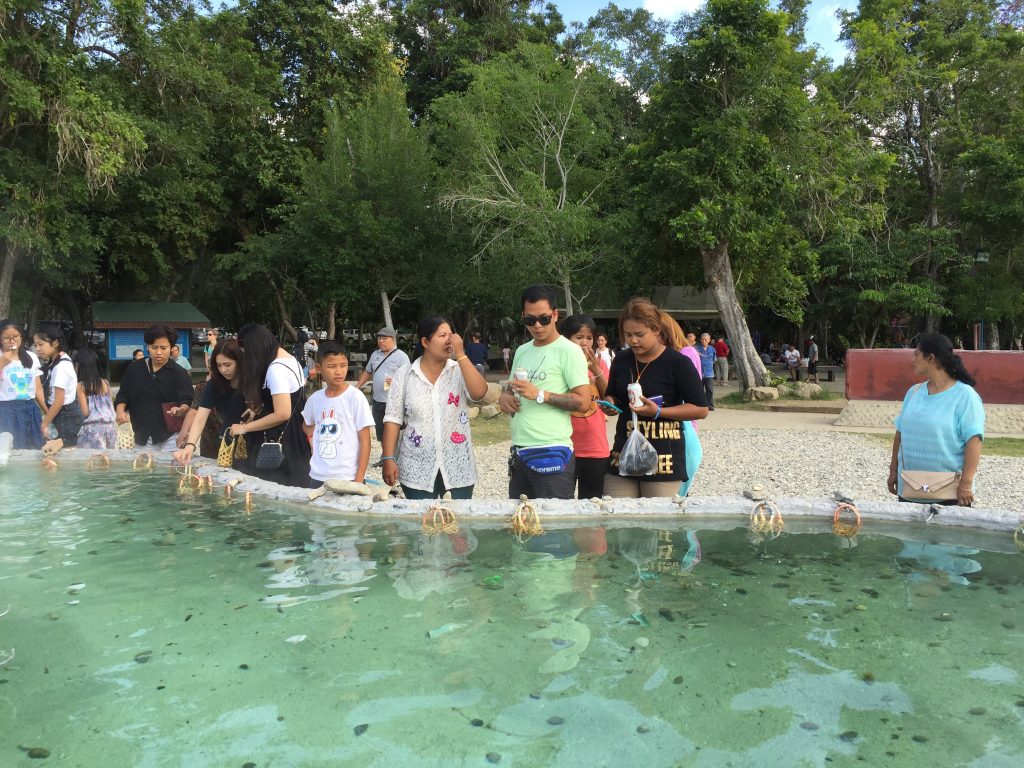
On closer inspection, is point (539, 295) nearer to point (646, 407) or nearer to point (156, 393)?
point (646, 407)

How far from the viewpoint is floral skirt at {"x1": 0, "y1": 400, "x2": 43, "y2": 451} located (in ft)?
25.1

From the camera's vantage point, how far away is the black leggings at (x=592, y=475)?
16.9 ft

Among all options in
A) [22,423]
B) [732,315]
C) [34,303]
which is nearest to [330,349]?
[22,423]

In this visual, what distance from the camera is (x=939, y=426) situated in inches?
178

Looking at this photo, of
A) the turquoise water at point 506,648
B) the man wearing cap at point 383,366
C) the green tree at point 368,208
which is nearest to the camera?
the turquoise water at point 506,648

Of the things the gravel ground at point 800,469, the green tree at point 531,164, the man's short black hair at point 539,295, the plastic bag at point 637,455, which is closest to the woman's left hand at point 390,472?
the man's short black hair at point 539,295

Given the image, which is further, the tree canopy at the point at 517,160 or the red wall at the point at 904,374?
the tree canopy at the point at 517,160

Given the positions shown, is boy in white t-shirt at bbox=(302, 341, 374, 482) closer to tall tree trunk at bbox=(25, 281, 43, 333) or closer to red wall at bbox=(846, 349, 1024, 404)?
red wall at bbox=(846, 349, 1024, 404)

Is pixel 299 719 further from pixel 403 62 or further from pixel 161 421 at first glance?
pixel 403 62

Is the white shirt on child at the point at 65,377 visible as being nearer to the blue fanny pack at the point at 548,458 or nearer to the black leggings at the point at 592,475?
the blue fanny pack at the point at 548,458

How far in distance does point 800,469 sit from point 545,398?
6.51 metres

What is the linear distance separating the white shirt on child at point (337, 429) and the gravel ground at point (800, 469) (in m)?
2.70

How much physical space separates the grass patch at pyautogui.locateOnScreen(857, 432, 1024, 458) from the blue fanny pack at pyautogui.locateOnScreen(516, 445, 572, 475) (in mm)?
8011

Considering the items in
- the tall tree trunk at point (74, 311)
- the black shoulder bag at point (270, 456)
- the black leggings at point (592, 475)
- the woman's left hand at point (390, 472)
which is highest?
the tall tree trunk at point (74, 311)
